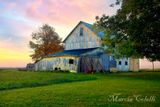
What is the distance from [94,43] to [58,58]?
797 centimetres

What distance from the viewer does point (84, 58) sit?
140 ft

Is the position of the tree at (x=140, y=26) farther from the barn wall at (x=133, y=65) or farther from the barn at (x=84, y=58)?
the barn wall at (x=133, y=65)

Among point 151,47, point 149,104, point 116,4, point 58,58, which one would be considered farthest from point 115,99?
point 58,58

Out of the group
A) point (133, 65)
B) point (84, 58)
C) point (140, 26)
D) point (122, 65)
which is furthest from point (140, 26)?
point (133, 65)

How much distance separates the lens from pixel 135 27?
12945 mm

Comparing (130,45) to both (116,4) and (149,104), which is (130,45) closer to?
(116,4)

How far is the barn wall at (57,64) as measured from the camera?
44.1m

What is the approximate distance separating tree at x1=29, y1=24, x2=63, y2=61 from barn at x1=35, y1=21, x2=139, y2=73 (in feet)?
45.0

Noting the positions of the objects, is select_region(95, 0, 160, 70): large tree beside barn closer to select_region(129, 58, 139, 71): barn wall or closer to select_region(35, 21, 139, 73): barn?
select_region(35, 21, 139, 73): barn

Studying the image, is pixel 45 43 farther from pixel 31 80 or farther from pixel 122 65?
pixel 31 80

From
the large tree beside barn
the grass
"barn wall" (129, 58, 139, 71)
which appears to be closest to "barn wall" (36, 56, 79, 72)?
"barn wall" (129, 58, 139, 71)

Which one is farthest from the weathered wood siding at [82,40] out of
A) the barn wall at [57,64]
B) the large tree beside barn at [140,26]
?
the large tree beside barn at [140,26]

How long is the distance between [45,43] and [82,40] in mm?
19723

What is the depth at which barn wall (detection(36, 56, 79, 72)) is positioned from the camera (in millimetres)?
44062
